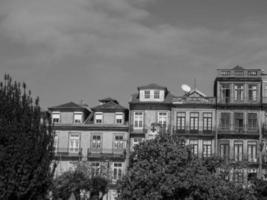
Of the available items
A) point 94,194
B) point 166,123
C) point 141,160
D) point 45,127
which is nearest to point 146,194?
point 141,160

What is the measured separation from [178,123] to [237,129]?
6747mm

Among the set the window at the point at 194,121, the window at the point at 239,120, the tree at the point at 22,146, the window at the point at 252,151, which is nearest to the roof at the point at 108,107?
the window at the point at 194,121

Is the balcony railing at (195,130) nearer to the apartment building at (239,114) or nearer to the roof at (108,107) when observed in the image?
the apartment building at (239,114)

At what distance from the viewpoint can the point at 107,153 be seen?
68188 mm

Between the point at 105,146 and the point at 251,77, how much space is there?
734 inches

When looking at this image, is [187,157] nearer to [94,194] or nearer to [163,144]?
[163,144]

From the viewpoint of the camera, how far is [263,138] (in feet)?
218

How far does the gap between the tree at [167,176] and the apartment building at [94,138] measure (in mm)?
29964

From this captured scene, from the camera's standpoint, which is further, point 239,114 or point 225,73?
point 225,73

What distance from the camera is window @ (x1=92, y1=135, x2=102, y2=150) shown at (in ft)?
225

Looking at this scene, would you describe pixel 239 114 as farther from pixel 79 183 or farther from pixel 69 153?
pixel 69 153

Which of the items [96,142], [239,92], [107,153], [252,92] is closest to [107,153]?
[107,153]

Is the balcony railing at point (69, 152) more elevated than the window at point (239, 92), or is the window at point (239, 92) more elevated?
the window at point (239, 92)

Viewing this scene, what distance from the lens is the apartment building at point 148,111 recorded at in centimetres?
6819
